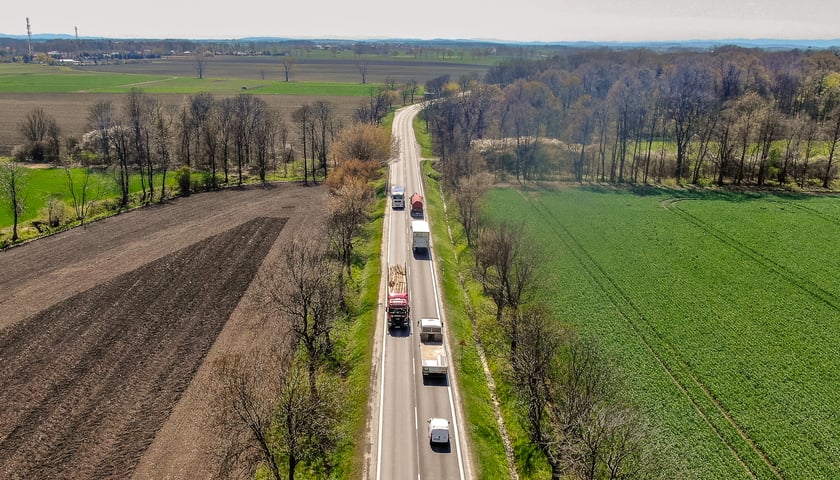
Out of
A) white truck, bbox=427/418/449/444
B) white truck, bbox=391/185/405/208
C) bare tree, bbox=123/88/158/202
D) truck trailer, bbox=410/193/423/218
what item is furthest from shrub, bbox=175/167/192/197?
white truck, bbox=427/418/449/444

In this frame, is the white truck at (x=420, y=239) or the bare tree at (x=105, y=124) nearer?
the white truck at (x=420, y=239)

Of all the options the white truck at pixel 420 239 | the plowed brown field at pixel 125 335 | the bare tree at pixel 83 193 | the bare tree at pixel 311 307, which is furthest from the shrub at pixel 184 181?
the bare tree at pixel 311 307

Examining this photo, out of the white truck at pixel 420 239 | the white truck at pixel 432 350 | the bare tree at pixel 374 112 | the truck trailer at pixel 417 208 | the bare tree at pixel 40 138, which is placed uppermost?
the bare tree at pixel 374 112

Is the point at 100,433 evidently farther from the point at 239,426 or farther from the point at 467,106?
the point at 467,106

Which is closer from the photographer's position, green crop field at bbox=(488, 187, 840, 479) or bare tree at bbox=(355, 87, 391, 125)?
green crop field at bbox=(488, 187, 840, 479)

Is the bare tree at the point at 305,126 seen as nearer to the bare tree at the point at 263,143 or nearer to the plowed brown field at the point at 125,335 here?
the bare tree at the point at 263,143

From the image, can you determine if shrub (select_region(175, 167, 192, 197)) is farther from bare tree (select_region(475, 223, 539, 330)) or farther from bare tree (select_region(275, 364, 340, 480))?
bare tree (select_region(275, 364, 340, 480))
